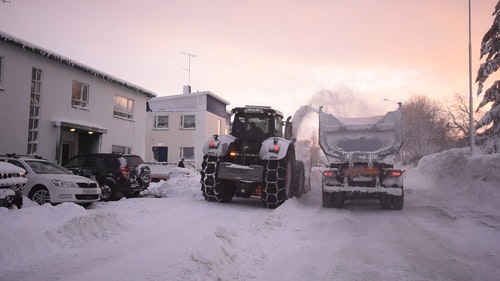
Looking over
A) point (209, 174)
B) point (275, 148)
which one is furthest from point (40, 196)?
point (275, 148)

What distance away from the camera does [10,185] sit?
888 centimetres

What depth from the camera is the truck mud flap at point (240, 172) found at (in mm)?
11336

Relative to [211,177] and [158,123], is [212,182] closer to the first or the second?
[211,177]

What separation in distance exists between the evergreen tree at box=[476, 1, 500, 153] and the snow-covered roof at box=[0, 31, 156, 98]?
1852cm

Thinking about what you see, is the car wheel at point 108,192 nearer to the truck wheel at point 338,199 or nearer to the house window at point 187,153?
the truck wheel at point 338,199

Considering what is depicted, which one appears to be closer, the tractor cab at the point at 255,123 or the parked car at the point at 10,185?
the parked car at the point at 10,185

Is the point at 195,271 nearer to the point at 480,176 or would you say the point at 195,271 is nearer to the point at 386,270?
the point at 386,270

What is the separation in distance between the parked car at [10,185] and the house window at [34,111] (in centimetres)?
795

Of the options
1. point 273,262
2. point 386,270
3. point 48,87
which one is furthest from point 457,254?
point 48,87

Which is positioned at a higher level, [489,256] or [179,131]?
[179,131]

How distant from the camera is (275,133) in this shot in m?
13.2

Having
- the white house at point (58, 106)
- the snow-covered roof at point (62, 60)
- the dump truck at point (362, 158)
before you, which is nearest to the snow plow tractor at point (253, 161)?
the dump truck at point (362, 158)

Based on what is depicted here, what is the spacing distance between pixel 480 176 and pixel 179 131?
2593 centimetres

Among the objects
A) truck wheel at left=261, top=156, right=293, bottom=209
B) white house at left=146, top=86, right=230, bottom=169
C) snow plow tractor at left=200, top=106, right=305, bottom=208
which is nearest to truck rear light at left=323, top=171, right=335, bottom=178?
snow plow tractor at left=200, top=106, right=305, bottom=208
